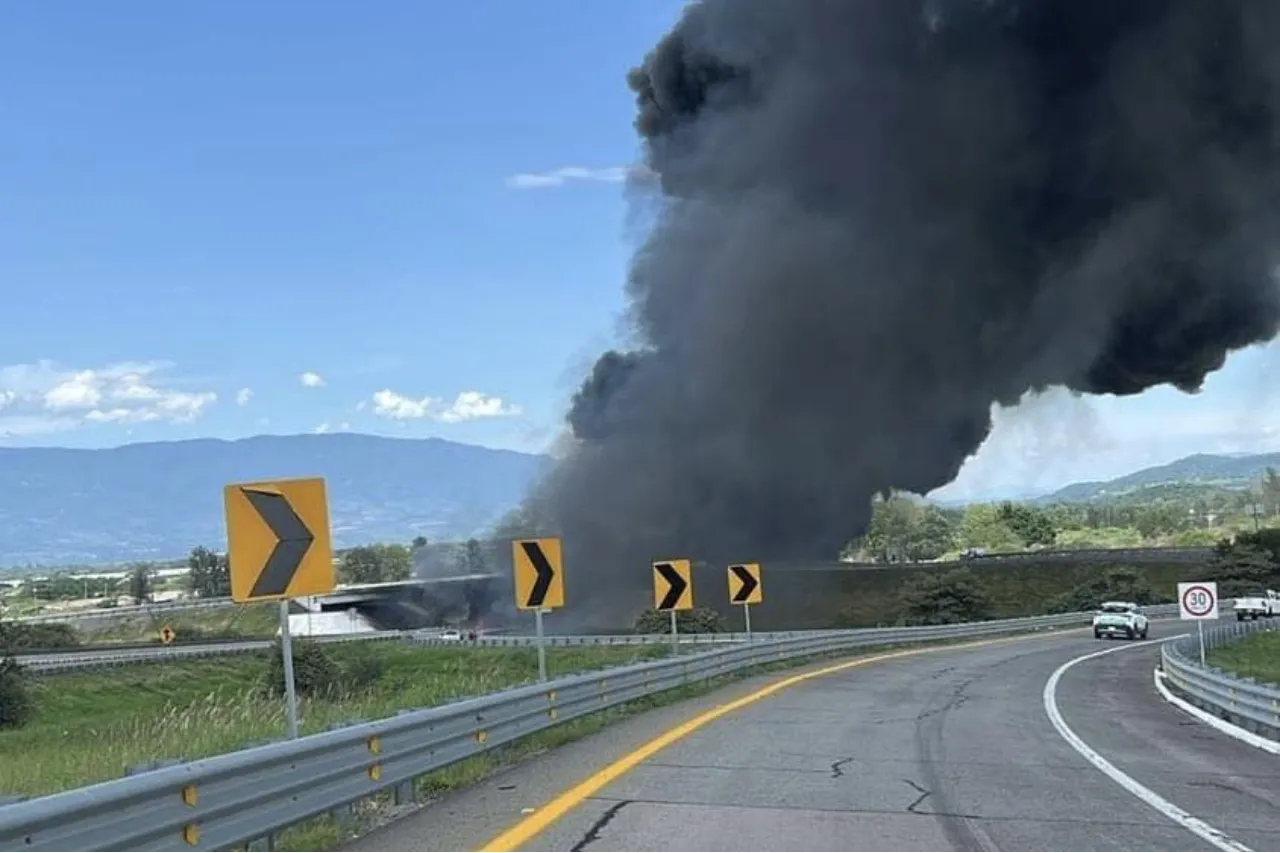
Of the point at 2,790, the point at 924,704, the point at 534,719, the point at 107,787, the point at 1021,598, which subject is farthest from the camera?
the point at 1021,598

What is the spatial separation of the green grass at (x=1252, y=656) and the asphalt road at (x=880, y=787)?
13715mm

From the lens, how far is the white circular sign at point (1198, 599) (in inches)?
980

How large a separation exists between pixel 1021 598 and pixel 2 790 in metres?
87.9

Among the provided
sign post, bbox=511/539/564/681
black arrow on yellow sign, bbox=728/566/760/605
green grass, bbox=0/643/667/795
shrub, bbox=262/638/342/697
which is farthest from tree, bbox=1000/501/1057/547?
sign post, bbox=511/539/564/681

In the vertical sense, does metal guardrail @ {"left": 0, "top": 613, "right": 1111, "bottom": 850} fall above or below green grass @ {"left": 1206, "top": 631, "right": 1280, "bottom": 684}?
above

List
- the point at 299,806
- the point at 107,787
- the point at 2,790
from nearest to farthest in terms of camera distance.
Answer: the point at 107,787
the point at 299,806
the point at 2,790

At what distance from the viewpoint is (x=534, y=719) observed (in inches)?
539

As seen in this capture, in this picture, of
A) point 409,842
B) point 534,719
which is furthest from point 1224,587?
point 409,842

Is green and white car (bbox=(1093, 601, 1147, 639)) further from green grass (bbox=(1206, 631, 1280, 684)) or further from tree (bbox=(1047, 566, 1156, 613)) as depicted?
tree (bbox=(1047, 566, 1156, 613))

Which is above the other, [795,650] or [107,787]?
[107,787]

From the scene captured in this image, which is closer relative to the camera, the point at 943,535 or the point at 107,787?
the point at 107,787

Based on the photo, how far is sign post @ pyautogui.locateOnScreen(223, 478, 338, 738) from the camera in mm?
8719

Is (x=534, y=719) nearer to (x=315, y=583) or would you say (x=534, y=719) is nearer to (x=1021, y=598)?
(x=315, y=583)

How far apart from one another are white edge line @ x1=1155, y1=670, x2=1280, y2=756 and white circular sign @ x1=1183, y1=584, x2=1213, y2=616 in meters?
1.62
